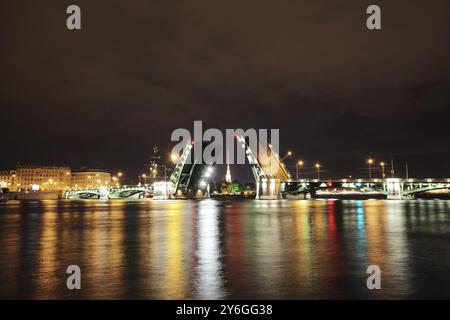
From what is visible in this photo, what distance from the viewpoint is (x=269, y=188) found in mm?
121625

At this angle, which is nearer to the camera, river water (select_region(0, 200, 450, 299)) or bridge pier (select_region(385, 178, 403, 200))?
river water (select_region(0, 200, 450, 299))

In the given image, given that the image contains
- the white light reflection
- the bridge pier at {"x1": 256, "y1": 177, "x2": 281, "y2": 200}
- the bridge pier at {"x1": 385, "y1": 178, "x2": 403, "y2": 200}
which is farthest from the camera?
the bridge pier at {"x1": 256, "y1": 177, "x2": 281, "y2": 200}

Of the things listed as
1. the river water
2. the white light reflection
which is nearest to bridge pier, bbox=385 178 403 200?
the river water

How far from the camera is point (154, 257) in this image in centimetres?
1430

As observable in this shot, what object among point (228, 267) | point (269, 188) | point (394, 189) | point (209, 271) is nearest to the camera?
point (209, 271)

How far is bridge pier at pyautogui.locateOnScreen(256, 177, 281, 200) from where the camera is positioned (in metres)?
121

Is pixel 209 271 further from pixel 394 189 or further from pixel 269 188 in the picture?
pixel 269 188

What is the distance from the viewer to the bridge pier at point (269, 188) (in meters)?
121

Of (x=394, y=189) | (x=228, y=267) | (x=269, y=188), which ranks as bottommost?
(x=228, y=267)

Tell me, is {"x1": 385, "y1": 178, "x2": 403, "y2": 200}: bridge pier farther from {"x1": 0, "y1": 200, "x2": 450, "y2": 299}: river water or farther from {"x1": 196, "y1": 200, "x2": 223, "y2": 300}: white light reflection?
{"x1": 196, "y1": 200, "x2": 223, "y2": 300}: white light reflection

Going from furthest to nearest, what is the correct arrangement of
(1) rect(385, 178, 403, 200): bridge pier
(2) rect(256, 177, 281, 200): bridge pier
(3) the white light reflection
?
(2) rect(256, 177, 281, 200): bridge pier → (1) rect(385, 178, 403, 200): bridge pier → (3) the white light reflection

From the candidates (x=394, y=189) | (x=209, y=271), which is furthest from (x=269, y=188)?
(x=209, y=271)
